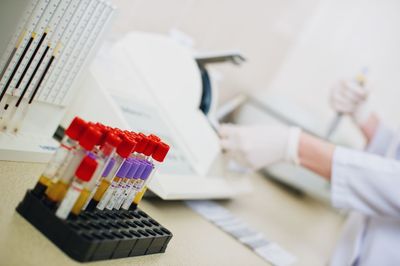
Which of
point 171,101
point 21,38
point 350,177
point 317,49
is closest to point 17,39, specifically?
point 21,38

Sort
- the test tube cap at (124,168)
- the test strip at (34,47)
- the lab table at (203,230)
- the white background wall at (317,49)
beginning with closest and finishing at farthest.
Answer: the lab table at (203,230)
the test tube cap at (124,168)
the test strip at (34,47)
the white background wall at (317,49)

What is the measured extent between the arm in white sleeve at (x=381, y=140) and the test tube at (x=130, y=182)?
1.72 meters

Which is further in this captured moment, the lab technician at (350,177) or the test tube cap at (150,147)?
the lab technician at (350,177)

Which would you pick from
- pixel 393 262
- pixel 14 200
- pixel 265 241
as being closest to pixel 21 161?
pixel 14 200

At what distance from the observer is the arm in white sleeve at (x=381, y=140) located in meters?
2.19

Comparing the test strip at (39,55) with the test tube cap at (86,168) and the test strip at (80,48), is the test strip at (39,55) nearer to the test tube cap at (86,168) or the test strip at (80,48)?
the test strip at (80,48)

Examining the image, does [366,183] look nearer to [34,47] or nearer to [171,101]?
[171,101]

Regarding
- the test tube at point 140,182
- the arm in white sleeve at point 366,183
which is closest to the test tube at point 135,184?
the test tube at point 140,182

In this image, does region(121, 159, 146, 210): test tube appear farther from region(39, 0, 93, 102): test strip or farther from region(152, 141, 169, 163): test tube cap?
region(39, 0, 93, 102): test strip

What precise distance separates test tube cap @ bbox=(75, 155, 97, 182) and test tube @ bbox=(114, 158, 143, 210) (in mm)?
102

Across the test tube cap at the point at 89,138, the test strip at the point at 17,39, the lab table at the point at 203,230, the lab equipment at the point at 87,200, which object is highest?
the test strip at the point at 17,39

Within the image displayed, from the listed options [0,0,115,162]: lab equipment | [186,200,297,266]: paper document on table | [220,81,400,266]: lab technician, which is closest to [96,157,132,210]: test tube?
[0,0,115,162]: lab equipment

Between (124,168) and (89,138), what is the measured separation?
0.12 m

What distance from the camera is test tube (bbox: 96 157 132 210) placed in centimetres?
72
